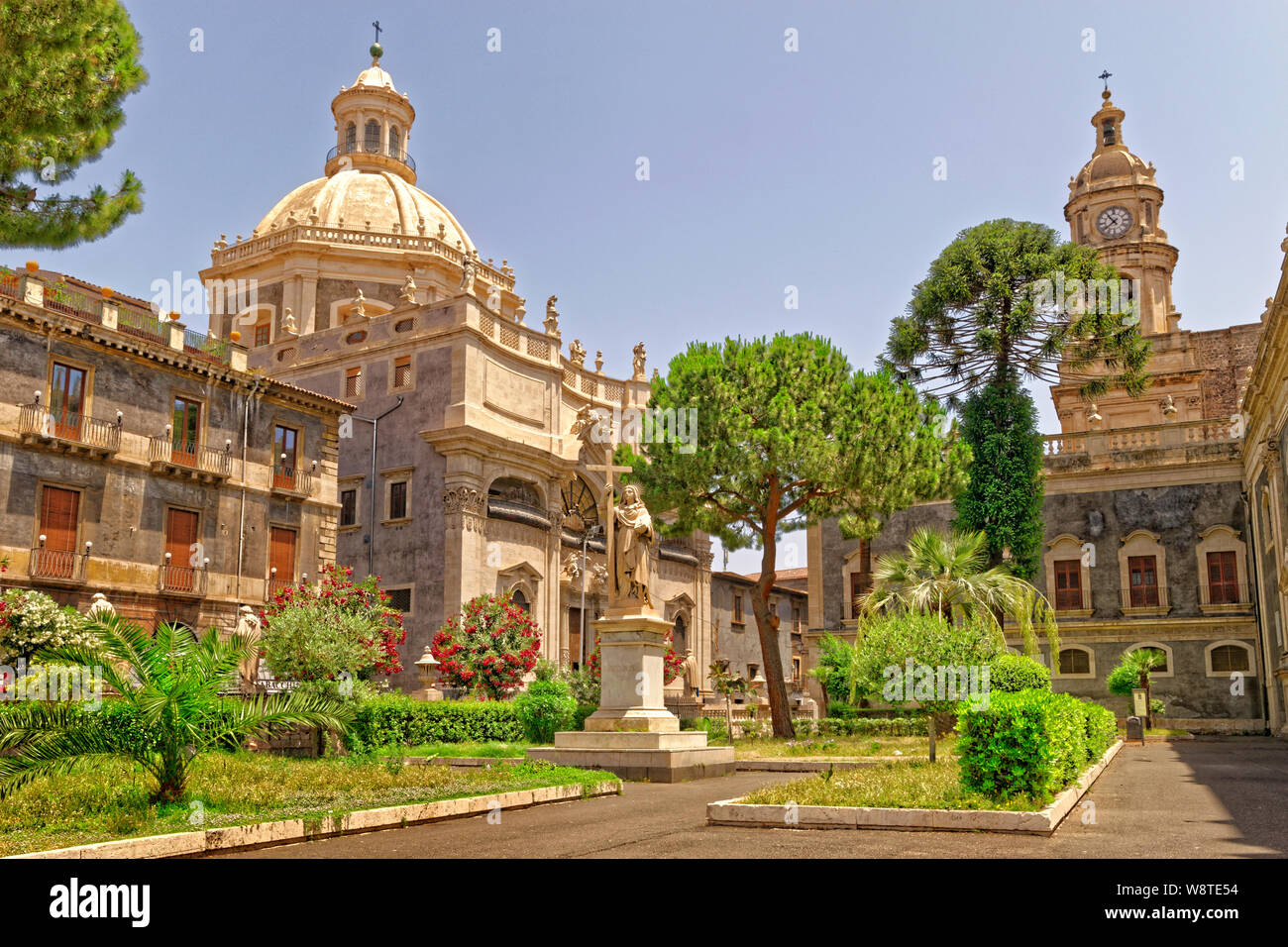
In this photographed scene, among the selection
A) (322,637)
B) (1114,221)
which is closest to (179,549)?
(322,637)

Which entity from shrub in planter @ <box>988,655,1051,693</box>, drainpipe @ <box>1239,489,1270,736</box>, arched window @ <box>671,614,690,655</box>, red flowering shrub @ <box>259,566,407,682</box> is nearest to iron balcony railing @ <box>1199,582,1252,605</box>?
drainpipe @ <box>1239,489,1270,736</box>

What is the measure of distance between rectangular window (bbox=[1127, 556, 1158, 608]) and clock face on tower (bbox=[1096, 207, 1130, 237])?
82.4 feet

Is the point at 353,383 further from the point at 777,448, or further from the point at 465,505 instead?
the point at 777,448

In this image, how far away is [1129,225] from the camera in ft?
189

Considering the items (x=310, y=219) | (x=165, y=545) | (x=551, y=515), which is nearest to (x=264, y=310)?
(x=310, y=219)

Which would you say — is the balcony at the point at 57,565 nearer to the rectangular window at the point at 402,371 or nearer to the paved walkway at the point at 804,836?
the rectangular window at the point at 402,371

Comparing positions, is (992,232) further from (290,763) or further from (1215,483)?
(290,763)

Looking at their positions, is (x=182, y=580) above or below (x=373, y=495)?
below

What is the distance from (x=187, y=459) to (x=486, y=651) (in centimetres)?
1003

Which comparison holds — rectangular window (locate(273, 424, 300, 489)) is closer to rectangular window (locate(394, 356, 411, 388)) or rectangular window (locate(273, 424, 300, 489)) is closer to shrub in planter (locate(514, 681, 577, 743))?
rectangular window (locate(394, 356, 411, 388))

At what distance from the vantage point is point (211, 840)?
29.2 feet

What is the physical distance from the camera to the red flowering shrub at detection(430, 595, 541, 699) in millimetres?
29594

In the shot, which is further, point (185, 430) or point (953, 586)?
point (185, 430)
